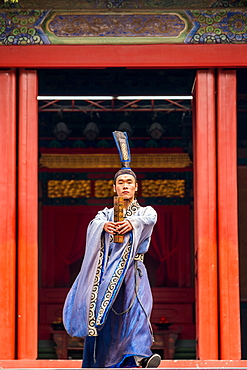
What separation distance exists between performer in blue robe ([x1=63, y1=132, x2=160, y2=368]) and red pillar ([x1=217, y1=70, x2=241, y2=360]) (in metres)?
2.15

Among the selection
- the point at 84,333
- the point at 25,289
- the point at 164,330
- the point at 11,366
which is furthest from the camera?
the point at 164,330

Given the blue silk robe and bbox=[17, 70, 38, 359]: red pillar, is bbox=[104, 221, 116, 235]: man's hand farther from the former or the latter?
bbox=[17, 70, 38, 359]: red pillar

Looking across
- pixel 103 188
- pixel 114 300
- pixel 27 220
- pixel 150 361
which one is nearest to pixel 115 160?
pixel 103 188

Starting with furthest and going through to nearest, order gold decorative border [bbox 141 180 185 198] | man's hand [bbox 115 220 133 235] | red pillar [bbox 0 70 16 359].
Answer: gold decorative border [bbox 141 180 185 198], red pillar [bbox 0 70 16 359], man's hand [bbox 115 220 133 235]

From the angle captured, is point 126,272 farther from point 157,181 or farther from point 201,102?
point 157,181

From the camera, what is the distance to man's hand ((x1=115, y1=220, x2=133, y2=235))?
6.91 metres

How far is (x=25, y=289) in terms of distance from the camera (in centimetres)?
902

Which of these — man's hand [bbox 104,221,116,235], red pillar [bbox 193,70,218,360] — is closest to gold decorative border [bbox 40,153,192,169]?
red pillar [bbox 193,70,218,360]

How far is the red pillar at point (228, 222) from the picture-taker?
8.99 meters

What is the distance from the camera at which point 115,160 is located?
15023mm

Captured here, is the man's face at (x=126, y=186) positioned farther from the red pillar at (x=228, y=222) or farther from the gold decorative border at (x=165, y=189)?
the gold decorative border at (x=165, y=189)

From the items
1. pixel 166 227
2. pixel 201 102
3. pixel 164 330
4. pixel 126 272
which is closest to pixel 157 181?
pixel 166 227

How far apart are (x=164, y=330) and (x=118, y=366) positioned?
25.6ft

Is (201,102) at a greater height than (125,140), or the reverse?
(201,102)
